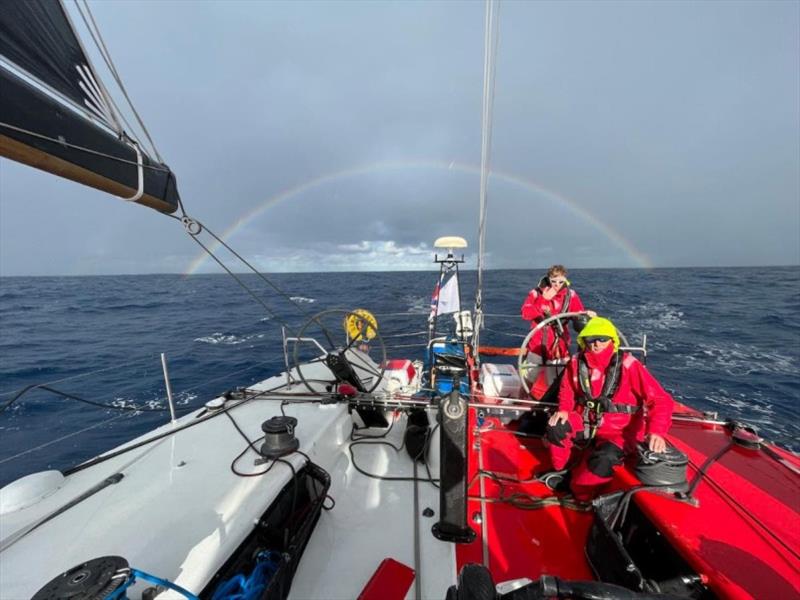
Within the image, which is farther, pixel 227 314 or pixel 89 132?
pixel 227 314

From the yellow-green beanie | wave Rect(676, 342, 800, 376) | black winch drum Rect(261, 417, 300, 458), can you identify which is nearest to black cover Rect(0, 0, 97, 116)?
black winch drum Rect(261, 417, 300, 458)

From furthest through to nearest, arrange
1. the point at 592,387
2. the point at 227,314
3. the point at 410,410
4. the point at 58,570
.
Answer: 1. the point at 227,314
2. the point at 410,410
3. the point at 592,387
4. the point at 58,570

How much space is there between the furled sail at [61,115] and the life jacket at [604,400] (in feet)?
10.9

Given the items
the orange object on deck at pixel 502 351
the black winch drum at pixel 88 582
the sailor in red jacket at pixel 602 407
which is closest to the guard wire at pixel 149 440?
the black winch drum at pixel 88 582

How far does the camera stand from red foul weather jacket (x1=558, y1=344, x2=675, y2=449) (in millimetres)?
2557

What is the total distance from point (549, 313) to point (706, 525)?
2557 millimetres

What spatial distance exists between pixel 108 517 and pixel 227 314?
1837 cm

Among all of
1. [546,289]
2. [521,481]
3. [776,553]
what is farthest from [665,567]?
[546,289]

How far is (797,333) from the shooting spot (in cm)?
1226

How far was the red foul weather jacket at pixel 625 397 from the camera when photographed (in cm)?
256

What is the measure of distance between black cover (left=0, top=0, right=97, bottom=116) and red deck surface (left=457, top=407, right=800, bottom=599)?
3492mm

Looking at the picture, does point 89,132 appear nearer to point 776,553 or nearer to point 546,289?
point 776,553

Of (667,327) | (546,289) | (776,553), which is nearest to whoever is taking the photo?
(776,553)

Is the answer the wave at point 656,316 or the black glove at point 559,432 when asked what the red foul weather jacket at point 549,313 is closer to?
the black glove at point 559,432
